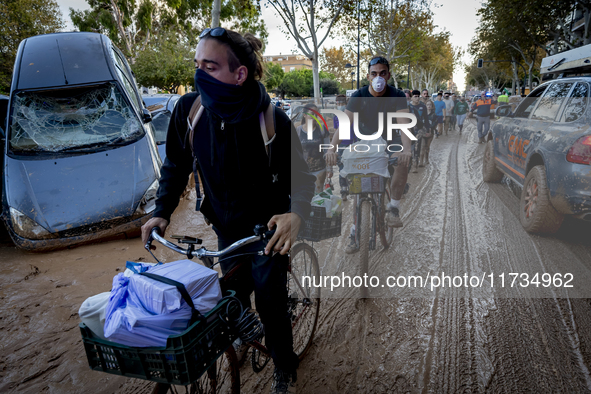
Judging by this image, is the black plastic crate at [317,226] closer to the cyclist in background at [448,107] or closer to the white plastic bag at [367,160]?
the white plastic bag at [367,160]

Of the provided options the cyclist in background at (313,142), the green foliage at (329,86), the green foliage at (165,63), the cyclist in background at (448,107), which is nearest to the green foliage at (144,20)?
the green foliage at (165,63)

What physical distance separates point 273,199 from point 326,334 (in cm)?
159

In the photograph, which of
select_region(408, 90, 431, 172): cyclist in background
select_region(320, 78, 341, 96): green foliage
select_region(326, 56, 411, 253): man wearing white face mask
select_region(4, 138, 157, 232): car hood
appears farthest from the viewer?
select_region(320, 78, 341, 96): green foliage

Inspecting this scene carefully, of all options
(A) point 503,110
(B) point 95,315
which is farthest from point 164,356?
(A) point 503,110

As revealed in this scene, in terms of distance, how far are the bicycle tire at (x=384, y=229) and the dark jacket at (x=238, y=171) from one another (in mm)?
2420

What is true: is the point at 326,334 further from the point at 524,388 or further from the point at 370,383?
the point at 524,388

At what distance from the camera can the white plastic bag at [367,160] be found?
380 cm

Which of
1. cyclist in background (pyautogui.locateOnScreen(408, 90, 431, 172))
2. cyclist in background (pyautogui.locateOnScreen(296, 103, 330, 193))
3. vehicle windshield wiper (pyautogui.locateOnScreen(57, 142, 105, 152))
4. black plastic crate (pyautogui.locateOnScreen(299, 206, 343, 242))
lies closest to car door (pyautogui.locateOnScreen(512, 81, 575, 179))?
cyclist in background (pyautogui.locateOnScreen(296, 103, 330, 193))

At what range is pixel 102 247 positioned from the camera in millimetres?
5199

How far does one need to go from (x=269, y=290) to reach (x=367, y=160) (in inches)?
84.7

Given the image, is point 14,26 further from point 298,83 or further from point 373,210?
point 298,83

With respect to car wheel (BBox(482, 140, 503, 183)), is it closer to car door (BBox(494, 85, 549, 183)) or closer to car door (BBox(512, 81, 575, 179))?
car door (BBox(494, 85, 549, 183))

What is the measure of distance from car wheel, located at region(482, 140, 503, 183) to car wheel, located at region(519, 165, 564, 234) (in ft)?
8.14

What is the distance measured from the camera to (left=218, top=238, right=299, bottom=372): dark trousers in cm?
202
